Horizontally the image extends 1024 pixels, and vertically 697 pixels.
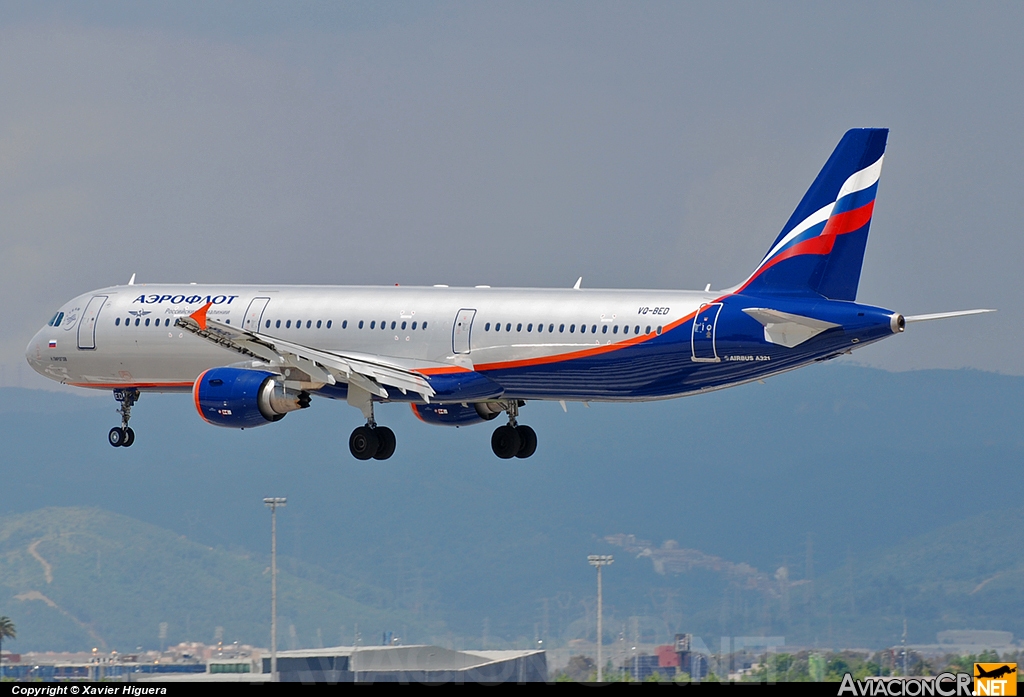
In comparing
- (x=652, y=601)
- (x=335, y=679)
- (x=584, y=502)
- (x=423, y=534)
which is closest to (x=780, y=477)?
(x=584, y=502)

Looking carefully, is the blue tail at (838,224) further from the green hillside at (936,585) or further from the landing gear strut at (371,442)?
the green hillside at (936,585)

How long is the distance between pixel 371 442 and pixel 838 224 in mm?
17296

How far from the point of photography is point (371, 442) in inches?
2493

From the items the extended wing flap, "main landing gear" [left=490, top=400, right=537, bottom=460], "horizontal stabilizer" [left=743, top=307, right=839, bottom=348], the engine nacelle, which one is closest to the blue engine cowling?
"main landing gear" [left=490, top=400, right=537, bottom=460]

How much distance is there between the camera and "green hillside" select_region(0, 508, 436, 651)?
301 feet

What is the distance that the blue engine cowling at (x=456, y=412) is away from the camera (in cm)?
6600

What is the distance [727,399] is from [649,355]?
96.6 m

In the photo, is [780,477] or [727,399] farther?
[727,399]

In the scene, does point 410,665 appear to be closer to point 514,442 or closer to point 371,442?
point 371,442

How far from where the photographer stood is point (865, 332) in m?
54.7

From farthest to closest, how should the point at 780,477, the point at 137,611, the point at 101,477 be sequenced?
the point at 101,477
the point at 780,477
the point at 137,611

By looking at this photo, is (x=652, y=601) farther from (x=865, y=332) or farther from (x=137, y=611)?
(x=865, y=332)

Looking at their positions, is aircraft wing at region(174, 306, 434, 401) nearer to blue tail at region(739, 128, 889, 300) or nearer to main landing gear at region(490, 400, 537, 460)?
main landing gear at region(490, 400, 537, 460)

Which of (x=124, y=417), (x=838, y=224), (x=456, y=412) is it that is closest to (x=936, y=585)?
(x=456, y=412)
